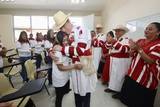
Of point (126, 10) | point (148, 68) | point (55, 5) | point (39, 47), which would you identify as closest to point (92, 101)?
point (148, 68)

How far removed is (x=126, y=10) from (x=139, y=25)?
1097 millimetres

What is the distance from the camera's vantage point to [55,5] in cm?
725

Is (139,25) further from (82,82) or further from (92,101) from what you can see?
(82,82)

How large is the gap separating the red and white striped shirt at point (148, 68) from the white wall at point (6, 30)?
654cm

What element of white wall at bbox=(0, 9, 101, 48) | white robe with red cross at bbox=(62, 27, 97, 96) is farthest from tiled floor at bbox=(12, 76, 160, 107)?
white wall at bbox=(0, 9, 101, 48)

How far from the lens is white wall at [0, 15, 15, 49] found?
25.0ft

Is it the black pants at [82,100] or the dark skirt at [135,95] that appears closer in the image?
the black pants at [82,100]

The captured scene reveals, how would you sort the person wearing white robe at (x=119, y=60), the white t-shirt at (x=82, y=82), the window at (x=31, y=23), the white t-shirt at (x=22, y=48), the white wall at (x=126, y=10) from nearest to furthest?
the white t-shirt at (x=82, y=82)
the person wearing white robe at (x=119, y=60)
the white wall at (x=126, y=10)
the white t-shirt at (x=22, y=48)
the window at (x=31, y=23)

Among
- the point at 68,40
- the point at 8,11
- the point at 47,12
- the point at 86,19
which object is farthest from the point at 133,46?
the point at 8,11

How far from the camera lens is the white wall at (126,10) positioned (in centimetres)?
357

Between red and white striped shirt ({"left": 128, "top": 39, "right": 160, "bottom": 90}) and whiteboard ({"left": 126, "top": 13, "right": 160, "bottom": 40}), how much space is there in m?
1.06

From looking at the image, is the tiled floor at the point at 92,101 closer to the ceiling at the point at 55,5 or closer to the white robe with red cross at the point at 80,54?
the white robe with red cross at the point at 80,54

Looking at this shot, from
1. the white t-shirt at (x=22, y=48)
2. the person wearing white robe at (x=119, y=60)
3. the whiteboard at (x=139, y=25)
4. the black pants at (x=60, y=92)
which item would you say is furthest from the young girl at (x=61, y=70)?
the white t-shirt at (x=22, y=48)

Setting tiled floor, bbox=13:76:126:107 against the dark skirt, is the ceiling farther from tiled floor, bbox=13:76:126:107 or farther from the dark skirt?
the dark skirt
